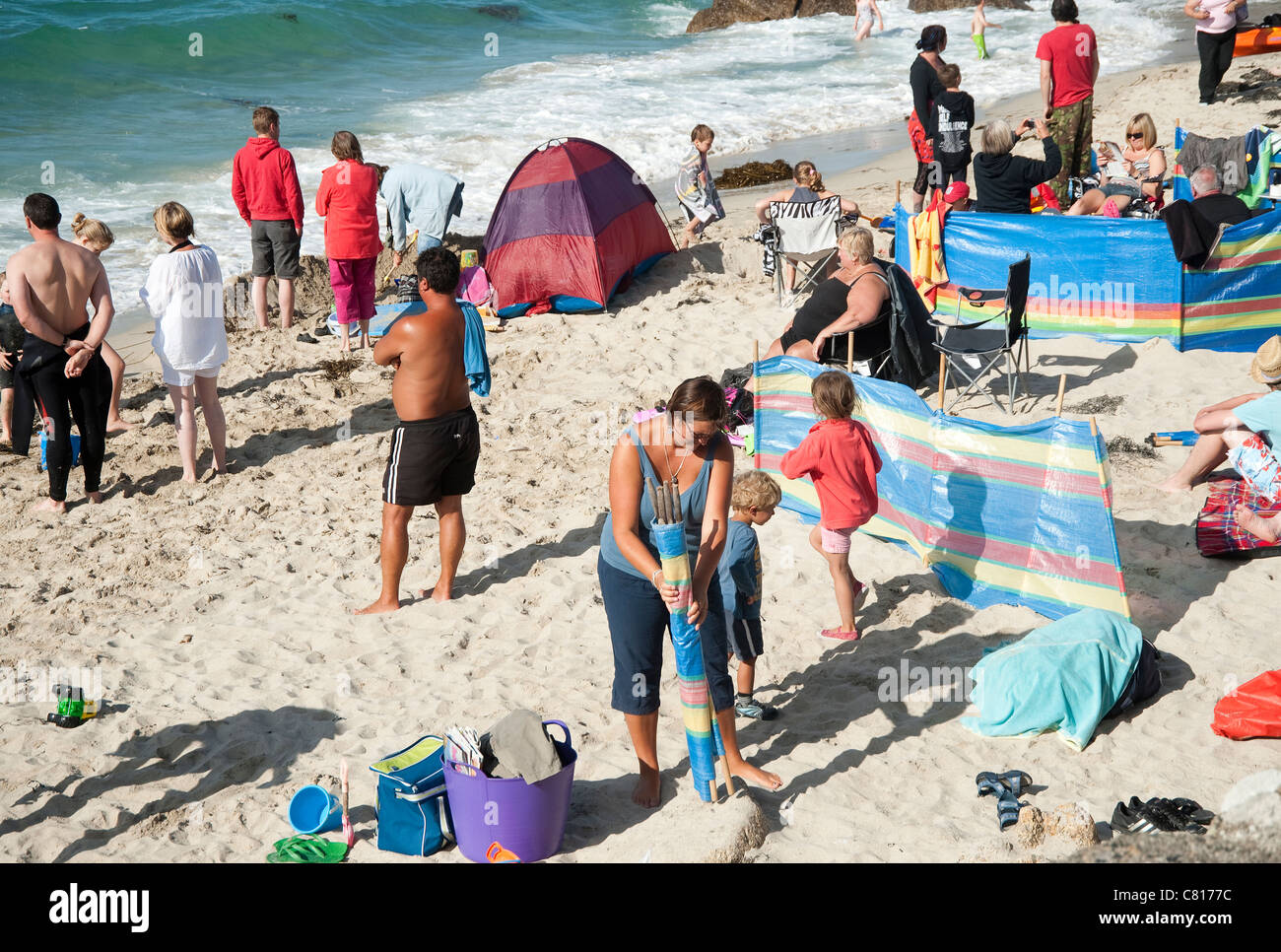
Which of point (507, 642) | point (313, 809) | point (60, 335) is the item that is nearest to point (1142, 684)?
point (507, 642)

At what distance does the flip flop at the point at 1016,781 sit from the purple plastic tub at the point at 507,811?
65.1 inches

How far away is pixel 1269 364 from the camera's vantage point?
5.79 m

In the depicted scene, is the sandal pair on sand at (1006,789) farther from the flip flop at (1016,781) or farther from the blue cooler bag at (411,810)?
the blue cooler bag at (411,810)

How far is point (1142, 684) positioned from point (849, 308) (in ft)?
11.4

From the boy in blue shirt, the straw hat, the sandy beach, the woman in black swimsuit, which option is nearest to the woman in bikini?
the sandy beach

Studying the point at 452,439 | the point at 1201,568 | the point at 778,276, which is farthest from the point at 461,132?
the point at 1201,568

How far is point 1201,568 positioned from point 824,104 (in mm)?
15300

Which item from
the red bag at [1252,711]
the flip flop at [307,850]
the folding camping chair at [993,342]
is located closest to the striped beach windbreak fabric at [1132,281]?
the folding camping chair at [993,342]

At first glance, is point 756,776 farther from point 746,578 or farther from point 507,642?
point 507,642

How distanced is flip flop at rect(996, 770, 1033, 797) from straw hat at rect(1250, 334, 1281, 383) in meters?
2.75

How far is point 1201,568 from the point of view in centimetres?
571

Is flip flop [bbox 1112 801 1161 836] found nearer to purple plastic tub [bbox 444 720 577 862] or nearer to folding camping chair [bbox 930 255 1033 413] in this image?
purple plastic tub [bbox 444 720 577 862]

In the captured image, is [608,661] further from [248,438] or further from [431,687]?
[248,438]

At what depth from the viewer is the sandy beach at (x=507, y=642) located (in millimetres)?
4262
